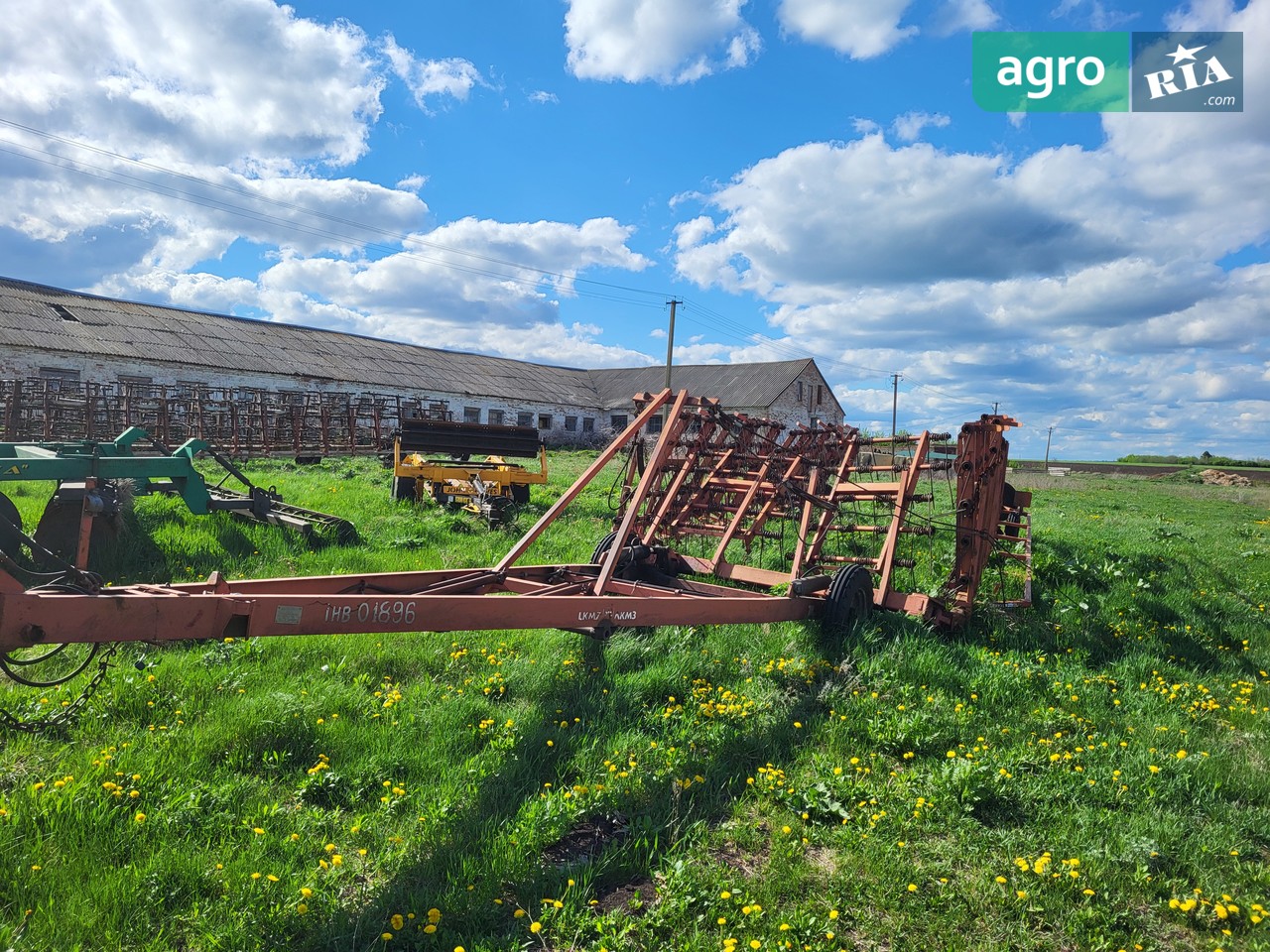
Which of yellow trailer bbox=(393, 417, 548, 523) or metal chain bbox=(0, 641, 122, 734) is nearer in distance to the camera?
metal chain bbox=(0, 641, 122, 734)

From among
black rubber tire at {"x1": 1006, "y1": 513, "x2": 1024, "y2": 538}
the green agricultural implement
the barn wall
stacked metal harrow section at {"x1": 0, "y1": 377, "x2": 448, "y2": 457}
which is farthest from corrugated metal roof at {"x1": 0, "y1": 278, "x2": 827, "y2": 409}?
black rubber tire at {"x1": 1006, "y1": 513, "x2": 1024, "y2": 538}

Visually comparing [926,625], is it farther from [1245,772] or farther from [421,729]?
[421,729]

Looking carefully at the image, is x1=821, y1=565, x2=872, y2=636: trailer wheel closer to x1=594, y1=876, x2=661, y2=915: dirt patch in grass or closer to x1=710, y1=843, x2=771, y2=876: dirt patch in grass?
x1=710, y1=843, x2=771, y2=876: dirt patch in grass

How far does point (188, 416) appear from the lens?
2719 cm

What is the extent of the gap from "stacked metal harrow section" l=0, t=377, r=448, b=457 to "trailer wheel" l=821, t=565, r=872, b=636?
20.2 m

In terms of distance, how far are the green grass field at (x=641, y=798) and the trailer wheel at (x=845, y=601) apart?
0.72ft

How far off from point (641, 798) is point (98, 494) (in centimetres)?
559

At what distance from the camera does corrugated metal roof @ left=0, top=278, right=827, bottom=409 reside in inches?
1144

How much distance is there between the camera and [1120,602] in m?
9.55

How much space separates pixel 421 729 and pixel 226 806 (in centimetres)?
125

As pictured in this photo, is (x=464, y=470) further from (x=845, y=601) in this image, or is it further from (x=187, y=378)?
(x=187, y=378)

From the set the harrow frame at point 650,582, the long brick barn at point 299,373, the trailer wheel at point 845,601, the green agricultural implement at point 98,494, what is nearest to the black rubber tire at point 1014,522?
the harrow frame at point 650,582

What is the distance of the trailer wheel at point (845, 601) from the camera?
7148mm

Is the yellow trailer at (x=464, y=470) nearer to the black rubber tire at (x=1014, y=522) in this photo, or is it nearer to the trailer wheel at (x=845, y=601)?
the trailer wheel at (x=845, y=601)
